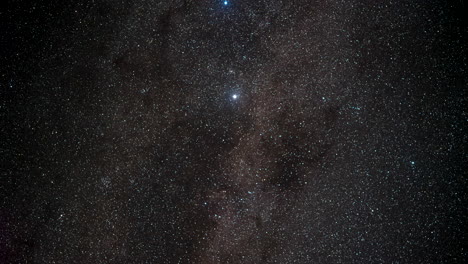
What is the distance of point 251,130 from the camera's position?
1.82 m

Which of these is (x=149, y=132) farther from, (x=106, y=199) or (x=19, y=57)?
(x=19, y=57)

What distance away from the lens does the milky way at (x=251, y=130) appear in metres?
1.79

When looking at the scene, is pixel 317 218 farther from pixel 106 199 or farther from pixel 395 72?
pixel 106 199

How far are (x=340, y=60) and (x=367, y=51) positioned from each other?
17 centimetres

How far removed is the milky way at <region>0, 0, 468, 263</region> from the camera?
70.6 inches

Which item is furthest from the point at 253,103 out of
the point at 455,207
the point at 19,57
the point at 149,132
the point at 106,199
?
the point at 19,57

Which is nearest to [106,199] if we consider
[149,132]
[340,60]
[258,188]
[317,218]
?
[149,132]

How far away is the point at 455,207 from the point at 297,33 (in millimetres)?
1445

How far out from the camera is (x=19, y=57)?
1897 mm

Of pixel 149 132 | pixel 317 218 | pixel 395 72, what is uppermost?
pixel 395 72

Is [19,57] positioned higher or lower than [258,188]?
higher

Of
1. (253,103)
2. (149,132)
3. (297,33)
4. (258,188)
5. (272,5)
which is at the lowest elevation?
(258,188)

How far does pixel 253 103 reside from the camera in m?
1.81

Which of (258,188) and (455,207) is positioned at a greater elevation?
(258,188)
